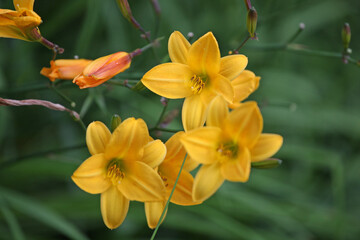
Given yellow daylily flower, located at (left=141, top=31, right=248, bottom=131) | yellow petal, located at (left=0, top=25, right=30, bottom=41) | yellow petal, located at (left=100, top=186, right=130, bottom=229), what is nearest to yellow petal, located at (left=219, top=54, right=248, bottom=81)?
yellow daylily flower, located at (left=141, top=31, right=248, bottom=131)

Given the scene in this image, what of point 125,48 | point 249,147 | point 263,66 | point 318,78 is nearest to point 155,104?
point 125,48

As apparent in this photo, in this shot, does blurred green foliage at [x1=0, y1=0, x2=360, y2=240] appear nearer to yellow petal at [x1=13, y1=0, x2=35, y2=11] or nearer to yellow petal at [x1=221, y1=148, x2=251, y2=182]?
yellow petal at [x1=13, y1=0, x2=35, y2=11]

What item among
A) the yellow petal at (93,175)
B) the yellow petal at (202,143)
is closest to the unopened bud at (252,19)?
the yellow petal at (202,143)

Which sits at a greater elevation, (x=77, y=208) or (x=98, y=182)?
(x=98, y=182)

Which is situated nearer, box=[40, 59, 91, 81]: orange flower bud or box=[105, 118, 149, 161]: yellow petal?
box=[105, 118, 149, 161]: yellow petal

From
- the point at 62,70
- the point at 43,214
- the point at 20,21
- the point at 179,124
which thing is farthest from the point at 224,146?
the point at 179,124

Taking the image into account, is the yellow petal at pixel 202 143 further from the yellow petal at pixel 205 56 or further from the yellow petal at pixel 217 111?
the yellow petal at pixel 205 56

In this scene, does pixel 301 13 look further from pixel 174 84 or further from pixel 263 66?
pixel 174 84

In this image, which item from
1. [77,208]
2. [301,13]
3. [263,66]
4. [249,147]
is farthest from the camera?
[301,13]
